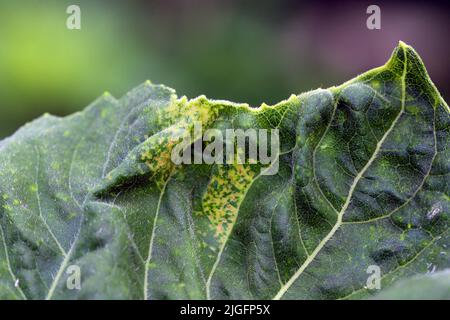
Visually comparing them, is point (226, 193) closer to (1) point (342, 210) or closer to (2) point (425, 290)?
(1) point (342, 210)

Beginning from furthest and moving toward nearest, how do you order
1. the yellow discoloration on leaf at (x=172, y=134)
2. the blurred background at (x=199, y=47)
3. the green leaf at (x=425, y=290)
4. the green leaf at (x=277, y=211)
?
the blurred background at (x=199, y=47)
the yellow discoloration on leaf at (x=172, y=134)
the green leaf at (x=277, y=211)
the green leaf at (x=425, y=290)

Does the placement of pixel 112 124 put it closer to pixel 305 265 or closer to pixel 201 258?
pixel 201 258

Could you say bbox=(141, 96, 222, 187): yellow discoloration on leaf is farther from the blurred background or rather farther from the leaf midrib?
the blurred background

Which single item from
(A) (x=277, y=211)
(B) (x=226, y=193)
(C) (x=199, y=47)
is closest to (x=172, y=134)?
(B) (x=226, y=193)

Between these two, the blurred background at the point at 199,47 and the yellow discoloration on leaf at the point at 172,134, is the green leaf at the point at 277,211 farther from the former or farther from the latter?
the blurred background at the point at 199,47

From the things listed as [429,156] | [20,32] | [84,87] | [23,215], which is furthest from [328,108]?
[20,32]

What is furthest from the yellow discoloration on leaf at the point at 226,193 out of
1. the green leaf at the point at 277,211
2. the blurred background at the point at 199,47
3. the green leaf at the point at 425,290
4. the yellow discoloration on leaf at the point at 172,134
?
the blurred background at the point at 199,47
